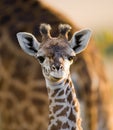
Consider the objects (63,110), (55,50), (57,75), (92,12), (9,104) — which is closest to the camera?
(57,75)

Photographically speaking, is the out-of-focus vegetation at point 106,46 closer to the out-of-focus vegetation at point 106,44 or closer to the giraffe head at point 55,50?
the out-of-focus vegetation at point 106,44

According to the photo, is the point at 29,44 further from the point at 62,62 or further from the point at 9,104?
the point at 9,104

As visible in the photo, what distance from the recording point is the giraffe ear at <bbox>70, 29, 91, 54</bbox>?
189 inches

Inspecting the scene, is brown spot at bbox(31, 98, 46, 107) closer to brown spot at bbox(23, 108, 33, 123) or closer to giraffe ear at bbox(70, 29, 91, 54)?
brown spot at bbox(23, 108, 33, 123)

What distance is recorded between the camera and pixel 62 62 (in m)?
4.56

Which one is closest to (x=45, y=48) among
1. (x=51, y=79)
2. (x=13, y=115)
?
(x=51, y=79)

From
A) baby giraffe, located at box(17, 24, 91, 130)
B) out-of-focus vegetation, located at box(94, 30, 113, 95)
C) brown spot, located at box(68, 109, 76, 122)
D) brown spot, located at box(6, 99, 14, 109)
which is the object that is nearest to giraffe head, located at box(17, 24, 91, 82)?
baby giraffe, located at box(17, 24, 91, 130)

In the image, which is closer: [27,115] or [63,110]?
[63,110]

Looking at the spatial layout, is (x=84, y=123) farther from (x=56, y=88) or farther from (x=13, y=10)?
(x=56, y=88)

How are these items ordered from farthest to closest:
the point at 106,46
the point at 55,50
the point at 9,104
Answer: the point at 106,46, the point at 9,104, the point at 55,50

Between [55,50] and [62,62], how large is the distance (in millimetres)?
109

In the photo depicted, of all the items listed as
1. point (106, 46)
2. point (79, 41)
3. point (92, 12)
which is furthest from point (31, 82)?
point (92, 12)

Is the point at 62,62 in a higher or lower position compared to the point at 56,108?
higher

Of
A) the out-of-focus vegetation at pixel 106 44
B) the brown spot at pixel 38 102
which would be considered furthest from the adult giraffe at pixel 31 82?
the out-of-focus vegetation at pixel 106 44
